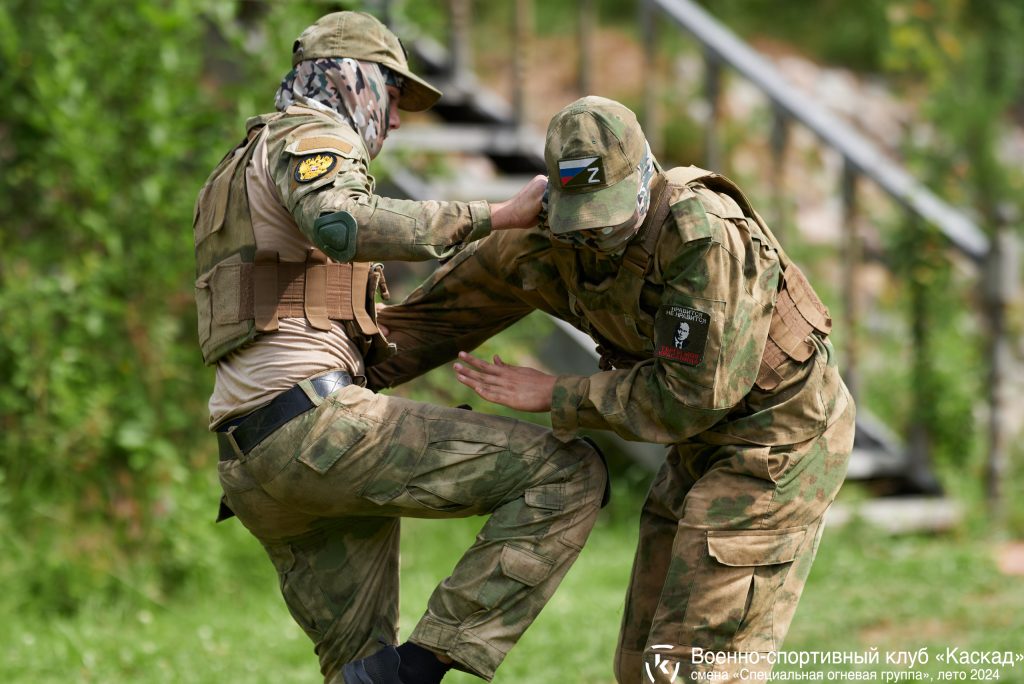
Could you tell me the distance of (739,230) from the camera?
405 cm

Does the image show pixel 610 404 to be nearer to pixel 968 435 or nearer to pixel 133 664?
pixel 133 664

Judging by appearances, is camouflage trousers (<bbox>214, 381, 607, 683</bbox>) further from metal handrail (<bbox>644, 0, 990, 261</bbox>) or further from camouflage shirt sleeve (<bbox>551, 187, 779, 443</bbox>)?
metal handrail (<bbox>644, 0, 990, 261</bbox>)

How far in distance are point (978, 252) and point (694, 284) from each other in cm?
474

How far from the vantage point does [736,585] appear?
4207mm

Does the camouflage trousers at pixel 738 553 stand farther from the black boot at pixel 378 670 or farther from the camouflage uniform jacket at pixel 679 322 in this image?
the black boot at pixel 378 670

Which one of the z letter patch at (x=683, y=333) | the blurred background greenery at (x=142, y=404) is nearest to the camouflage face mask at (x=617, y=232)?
the z letter patch at (x=683, y=333)

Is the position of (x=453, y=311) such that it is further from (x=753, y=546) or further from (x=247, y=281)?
(x=753, y=546)

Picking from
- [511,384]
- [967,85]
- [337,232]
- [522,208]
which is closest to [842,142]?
[967,85]

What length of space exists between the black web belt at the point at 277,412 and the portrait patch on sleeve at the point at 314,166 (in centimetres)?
61

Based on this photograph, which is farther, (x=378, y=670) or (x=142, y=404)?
(x=142, y=404)

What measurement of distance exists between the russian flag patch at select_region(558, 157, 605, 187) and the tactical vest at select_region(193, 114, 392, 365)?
0.79 metres

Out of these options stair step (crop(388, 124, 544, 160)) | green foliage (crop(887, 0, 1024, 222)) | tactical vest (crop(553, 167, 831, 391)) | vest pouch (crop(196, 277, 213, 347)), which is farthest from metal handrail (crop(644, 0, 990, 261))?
vest pouch (crop(196, 277, 213, 347))

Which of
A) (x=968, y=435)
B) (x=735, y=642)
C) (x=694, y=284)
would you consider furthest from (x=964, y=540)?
(x=694, y=284)

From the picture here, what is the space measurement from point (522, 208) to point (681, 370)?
619 millimetres
